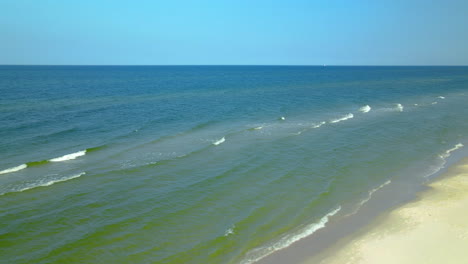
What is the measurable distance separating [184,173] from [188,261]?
9.42m

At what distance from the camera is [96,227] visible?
15.0m

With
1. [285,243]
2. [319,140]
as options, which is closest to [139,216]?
[285,243]

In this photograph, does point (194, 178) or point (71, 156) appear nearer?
point (194, 178)

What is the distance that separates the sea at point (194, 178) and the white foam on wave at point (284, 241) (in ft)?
0.15

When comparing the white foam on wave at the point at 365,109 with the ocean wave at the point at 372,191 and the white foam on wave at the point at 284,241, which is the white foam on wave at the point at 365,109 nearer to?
the ocean wave at the point at 372,191

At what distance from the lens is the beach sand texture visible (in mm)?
12023

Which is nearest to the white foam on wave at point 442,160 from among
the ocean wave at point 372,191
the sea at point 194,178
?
the sea at point 194,178

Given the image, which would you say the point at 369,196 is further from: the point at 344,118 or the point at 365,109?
the point at 365,109

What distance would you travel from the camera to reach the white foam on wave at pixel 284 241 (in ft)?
41.2

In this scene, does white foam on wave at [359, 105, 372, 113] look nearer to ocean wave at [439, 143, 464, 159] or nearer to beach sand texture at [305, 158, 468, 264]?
ocean wave at [439, 143, 464, 159]

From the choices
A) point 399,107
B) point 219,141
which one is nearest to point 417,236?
point 219,141

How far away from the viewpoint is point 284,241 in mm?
13617

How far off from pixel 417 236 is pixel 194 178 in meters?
12.8

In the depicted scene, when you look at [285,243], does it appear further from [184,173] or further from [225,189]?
[184,173]
